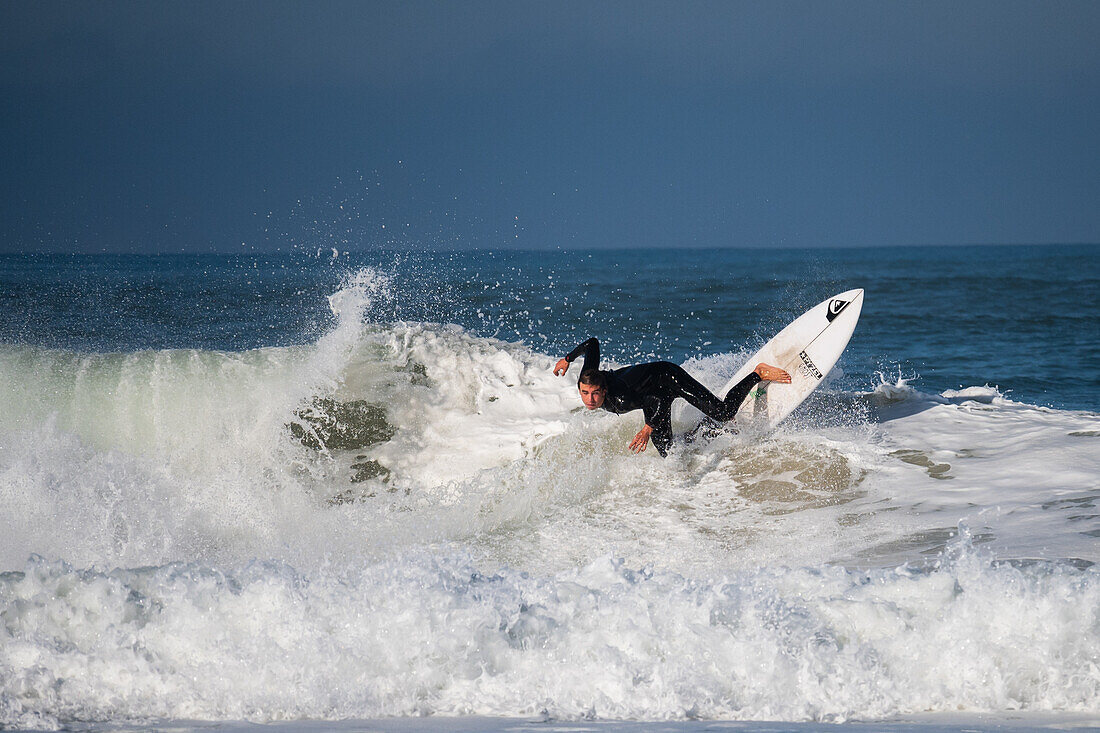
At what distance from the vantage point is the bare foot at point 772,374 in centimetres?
743

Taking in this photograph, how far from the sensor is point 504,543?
6.02 meters

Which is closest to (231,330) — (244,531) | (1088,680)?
(244,531)

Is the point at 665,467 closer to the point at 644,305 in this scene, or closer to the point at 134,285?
the point at 644,305

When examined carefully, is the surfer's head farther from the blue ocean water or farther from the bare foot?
the blue ocean water

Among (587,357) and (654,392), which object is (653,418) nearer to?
(654,392)

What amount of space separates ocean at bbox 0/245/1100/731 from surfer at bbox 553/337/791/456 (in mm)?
457

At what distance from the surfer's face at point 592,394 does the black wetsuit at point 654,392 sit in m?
0.10

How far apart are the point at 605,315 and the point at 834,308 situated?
984cm

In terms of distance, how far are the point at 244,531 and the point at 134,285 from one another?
16.4 m

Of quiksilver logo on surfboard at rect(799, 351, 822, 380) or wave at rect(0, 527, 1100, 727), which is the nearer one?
wave at rect(0, 527, 1100, 727)

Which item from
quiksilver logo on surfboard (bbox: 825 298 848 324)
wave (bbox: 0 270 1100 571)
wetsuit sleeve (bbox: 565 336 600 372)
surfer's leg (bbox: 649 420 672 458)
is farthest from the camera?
quiksilver logo on surfboard (bbox: 825 298 848 324)

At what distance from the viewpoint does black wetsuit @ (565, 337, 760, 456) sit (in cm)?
662

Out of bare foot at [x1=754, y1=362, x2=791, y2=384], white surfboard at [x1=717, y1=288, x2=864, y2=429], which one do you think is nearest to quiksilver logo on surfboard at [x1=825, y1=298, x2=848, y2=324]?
white surfboard at [x1=717, y1=288, x2=864, y2=429]

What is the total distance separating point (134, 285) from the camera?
2061 cm
